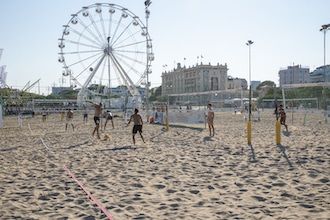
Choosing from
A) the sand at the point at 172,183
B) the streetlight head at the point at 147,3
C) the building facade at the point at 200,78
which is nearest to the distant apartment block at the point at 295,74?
the building facade at the point at 200,78

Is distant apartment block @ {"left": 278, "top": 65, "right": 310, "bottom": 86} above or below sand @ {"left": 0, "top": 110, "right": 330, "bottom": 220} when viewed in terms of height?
above

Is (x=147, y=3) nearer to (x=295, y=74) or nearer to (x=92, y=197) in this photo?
(x=92, y=197)

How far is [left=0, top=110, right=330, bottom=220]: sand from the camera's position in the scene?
486 centimetres

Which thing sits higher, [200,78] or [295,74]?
[295,74]

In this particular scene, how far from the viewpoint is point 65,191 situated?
19.7 feet

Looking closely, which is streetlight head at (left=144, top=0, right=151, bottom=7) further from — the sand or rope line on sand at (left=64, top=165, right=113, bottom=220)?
rope line on sand at (left=64, top=165, right=113, bottom=220)

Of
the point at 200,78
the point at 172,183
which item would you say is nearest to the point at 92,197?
the point at 172,183

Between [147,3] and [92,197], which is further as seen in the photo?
[147,3]

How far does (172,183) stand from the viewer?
21.2 feet

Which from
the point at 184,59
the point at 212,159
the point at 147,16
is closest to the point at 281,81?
the point at 184,59

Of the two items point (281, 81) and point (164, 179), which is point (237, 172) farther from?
point (281, 81)

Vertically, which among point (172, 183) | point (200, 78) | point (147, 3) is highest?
point (147, 3)

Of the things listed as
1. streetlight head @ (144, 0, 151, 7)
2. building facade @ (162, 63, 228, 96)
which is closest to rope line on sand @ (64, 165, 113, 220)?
streetlight head @ (144, 0, 151, 7)

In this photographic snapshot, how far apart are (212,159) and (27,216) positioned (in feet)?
16.8
